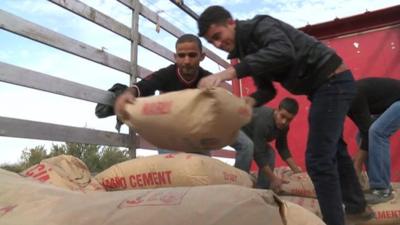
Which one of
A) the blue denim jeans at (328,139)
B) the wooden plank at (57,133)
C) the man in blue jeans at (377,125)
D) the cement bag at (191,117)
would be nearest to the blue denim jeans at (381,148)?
the man in blue jeans at (377,125)

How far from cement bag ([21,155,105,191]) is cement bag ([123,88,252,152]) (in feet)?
1.21

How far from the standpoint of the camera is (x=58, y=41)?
270cm

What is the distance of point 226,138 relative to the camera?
2.04 metres

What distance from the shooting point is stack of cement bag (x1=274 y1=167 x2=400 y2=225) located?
9.25 feet

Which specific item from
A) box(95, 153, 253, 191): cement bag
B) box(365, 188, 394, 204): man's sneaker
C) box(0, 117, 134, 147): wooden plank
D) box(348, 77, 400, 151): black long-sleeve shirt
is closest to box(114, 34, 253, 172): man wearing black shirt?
box(0, 117, 134, 147): wooden plank

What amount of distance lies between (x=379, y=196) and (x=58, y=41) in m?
2.11

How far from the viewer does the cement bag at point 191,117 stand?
1.83 m

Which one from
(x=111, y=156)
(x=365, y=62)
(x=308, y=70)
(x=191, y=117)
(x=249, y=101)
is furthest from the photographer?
(x=365, y=62)

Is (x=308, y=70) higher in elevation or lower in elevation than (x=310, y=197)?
higher

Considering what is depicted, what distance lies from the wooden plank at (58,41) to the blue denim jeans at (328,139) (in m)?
1.34

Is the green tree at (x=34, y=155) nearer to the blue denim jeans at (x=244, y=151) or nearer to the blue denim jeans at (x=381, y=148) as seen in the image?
the blue denim jeans at (x=244, y=151)

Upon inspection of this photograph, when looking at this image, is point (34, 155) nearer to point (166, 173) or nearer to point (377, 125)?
point (166, 173)

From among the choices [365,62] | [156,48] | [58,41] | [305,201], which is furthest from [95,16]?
[365,62]

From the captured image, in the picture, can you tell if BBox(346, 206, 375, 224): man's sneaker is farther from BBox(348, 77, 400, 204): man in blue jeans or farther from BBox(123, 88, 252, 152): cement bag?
BBox(123, 88, 252, 152): cement bag
